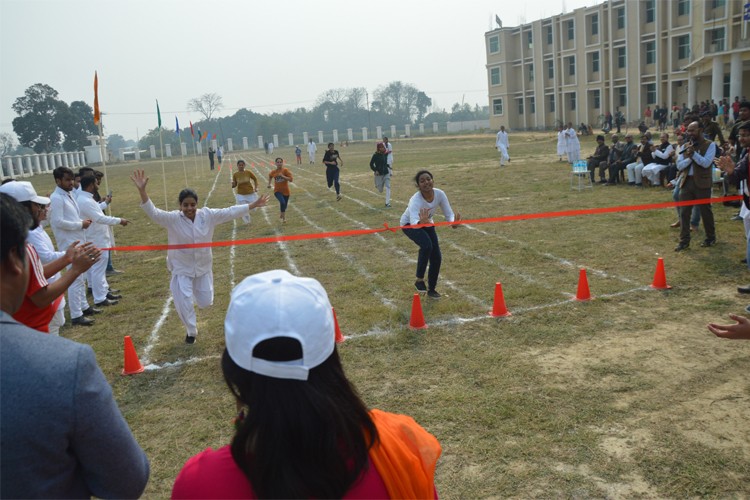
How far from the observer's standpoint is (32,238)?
20.1 feet

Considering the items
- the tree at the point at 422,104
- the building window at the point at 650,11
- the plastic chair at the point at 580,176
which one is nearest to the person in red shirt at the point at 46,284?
the plastic chair at the point at 580,176

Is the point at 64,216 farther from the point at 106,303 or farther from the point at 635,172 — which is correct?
the point at 635,172

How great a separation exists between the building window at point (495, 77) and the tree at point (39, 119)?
5659 cm

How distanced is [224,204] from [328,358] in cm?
2132

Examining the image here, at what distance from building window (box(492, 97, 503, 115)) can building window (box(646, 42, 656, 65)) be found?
20.1 meters

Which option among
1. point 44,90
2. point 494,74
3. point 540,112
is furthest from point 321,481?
point 44,90

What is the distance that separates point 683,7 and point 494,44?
25.2m

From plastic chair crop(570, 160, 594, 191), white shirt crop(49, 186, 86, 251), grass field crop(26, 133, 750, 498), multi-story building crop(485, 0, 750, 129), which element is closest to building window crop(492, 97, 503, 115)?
multi-story building crop(485, 0, 750, 129)

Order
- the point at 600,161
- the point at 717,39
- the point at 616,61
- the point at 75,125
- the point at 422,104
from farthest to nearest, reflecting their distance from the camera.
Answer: the point at 422,104 < the point at 75,125 < the point at 616,61 < the point at 717,39 < the point at 600,161

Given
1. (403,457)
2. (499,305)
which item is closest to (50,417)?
(403,457)

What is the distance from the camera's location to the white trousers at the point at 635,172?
17.5 meters

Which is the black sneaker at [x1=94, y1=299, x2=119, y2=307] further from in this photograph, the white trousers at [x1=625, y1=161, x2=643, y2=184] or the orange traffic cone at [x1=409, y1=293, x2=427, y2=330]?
the white trousers at [x1=625, y1=161, x2=643, y2=184]

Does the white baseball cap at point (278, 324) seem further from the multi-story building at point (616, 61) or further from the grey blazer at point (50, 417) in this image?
the multi-story building at point (616, 61)

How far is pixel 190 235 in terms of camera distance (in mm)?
7172
